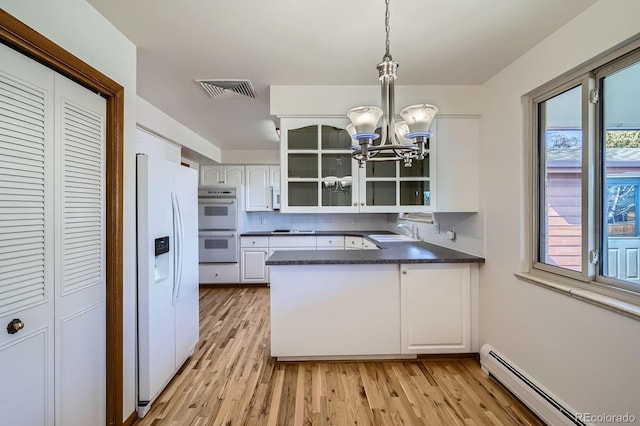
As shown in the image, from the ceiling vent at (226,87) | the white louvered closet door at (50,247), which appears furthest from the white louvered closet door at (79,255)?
the ceiling vent at (226,87)

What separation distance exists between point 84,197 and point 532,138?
9.05 ft

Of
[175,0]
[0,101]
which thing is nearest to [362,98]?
[175,0]

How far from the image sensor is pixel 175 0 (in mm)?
1461

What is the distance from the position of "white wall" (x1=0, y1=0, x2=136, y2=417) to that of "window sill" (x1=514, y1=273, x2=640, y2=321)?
8.43 feet

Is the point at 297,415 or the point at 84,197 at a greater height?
the point at 84,197

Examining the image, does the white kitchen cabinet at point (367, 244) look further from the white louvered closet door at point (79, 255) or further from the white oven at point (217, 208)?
the white louvered closet door at point (79, 255)

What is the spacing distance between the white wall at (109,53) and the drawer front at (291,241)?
3.06 meters

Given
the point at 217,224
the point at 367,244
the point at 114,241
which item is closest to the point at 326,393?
the point at 114,241

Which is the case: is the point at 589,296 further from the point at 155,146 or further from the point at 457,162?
the point at 155,146

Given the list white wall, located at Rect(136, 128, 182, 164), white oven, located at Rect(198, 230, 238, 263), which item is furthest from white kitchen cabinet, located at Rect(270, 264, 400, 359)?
white oven, located at Rect(198, 230, 238, 263)

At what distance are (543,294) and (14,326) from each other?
8.83ft

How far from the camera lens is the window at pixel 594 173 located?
4.71 ft

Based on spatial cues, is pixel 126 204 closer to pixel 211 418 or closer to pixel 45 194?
pixel 45 194

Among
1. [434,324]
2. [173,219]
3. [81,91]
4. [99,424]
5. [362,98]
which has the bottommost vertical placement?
[99,424]
